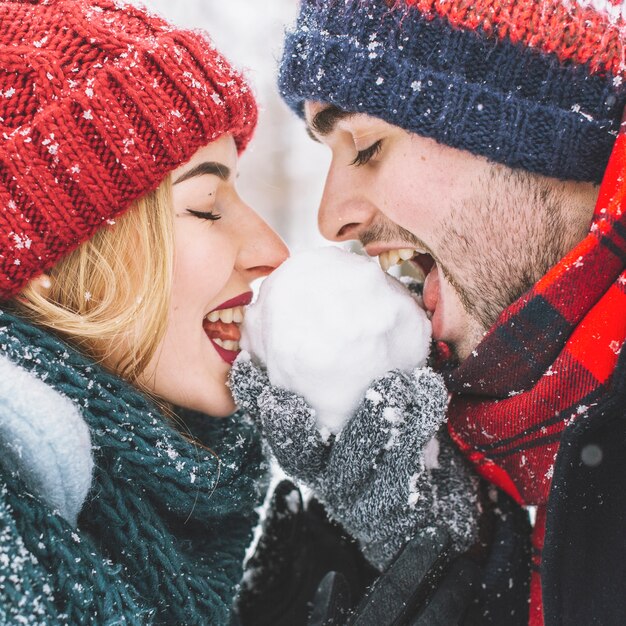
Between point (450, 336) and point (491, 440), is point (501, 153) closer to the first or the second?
point (450, 336)

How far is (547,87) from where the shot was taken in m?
1.58

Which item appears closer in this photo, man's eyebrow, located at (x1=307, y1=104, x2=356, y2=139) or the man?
the man

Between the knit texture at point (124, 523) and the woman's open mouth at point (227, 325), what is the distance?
29cm

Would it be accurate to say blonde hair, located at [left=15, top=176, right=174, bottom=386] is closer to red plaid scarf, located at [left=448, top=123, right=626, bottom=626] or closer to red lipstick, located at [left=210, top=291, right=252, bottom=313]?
red lipstick, located at [left=210, top=291, right=252, bottom=313]

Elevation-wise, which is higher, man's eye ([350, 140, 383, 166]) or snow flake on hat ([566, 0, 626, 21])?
snow flake on hat ([566, 0, 626, 21])

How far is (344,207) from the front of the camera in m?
2.02

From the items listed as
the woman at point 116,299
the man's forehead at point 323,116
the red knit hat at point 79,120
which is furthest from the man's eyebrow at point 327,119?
the red knit hat at point 79,120

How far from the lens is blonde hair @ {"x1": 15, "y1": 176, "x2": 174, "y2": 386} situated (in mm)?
1585

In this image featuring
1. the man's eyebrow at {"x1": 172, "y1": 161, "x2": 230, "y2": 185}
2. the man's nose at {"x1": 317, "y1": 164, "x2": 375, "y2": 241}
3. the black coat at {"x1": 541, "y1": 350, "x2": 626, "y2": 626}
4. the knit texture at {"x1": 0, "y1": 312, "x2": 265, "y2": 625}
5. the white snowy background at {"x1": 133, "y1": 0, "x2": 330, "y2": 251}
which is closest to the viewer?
the knit texture at {"x1": 0, "y1": 312, "x2": 265, "y2": 625}

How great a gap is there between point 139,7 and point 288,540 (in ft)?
5.50

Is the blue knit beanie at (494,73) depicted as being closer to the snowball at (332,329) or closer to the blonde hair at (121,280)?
the snowball at (332,329)

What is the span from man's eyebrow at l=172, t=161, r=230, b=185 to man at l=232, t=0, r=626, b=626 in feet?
A: 1.18

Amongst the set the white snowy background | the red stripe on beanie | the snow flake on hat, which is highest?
the snow flake on hat

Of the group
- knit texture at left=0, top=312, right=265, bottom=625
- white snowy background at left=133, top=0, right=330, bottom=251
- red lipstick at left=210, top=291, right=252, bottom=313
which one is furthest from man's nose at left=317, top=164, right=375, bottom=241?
white snowy background at left=133, top=0, right=330, bottom=251
